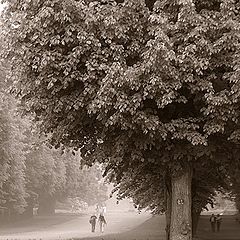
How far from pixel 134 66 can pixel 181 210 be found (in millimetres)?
5396

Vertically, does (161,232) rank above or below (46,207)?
below

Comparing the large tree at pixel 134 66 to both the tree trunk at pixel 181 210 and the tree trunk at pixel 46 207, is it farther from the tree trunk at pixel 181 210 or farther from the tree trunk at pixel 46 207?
the tree trunk at pixel 46 207

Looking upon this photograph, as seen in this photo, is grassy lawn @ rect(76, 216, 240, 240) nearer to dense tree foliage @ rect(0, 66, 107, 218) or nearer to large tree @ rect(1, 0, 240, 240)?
dense tree foliage @ rect(0, 66, 107, 218)

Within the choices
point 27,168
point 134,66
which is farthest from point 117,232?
point 134,66

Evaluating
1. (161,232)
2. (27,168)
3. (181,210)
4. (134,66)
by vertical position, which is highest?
(27,168)

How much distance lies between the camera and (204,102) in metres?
13.7

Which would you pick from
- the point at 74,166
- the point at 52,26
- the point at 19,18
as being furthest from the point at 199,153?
the point at 74,166

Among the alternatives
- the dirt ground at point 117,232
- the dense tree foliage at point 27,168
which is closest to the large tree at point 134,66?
the dense tree foliage at point 27,168

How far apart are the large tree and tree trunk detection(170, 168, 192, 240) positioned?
128 cm

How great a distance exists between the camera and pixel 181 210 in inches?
597

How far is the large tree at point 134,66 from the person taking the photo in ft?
39.7

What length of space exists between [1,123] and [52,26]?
19.3m

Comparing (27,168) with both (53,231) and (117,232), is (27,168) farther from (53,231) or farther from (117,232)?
(117,232)

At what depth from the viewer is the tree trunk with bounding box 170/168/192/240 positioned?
1500cm
